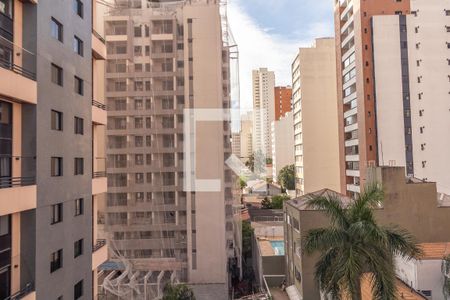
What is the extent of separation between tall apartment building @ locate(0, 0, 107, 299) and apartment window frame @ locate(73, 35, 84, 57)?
0.01m

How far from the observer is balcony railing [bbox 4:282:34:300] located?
9.20ft

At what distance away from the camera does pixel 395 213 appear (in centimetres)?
631

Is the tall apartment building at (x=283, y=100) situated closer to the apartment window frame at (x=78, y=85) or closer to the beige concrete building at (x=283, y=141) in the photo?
the beige concrete building at (x=283, y=141)

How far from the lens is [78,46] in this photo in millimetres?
4047

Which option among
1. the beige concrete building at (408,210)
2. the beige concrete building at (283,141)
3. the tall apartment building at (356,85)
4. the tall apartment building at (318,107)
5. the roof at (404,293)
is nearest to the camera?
the roof at (404,293)

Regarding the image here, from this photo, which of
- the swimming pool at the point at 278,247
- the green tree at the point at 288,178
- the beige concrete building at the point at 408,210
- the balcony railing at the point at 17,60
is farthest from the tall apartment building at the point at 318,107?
the balcony railing at the point at 17,60

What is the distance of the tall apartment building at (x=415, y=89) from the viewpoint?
454 inches

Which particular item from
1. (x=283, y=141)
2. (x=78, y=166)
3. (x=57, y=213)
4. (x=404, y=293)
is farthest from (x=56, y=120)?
(x=283, y=141)

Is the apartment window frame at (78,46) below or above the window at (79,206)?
above

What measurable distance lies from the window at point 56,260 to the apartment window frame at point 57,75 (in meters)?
1.67

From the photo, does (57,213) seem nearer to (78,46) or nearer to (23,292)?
(23,292)

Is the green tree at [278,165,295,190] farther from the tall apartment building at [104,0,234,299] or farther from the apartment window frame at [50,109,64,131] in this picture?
the apartment window frame at [50,109,64,131]

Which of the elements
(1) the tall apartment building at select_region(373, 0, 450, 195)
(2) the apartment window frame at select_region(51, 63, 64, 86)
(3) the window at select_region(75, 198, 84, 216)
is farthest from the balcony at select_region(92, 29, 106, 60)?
(1) the tall apartment building at select_region(373, 0, 450, 195)

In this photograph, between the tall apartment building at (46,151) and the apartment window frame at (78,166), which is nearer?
the tall apartment building at (46,151)
